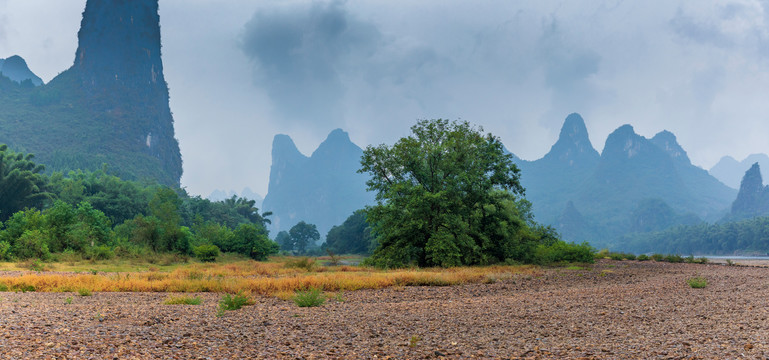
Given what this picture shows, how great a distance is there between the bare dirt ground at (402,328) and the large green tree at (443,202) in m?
15.0

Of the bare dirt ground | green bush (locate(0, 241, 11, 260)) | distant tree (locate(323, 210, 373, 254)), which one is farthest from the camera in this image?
distant tree (locate(323, 210, 373, 254))

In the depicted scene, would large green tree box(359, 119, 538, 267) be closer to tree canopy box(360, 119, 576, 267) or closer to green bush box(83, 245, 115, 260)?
tree canopy box(360, 119, 576, 267)

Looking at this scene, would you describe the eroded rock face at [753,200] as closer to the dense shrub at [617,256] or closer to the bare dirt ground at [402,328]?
the dense shrub at [617,256]

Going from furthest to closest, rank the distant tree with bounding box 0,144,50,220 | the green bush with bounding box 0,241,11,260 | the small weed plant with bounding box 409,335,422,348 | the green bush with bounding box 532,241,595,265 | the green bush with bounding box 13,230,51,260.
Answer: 1. the distant tree with bounding box 0,144,50,220
2. the green bush with bounding box 532,241,595,265
3. the green bush with bounding box 13,230,51,260
4. the green bush with bounding box 0,241,11,260
5. the small weed plant with bounding box 409,335,422,348

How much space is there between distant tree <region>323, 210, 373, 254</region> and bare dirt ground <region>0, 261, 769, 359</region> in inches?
3487

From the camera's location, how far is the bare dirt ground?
696 centimetres

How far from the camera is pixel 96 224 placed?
4328 centimetres

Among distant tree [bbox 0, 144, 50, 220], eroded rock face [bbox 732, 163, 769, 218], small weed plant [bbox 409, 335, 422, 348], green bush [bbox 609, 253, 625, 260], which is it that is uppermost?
eroded rock face [bbox 732, 163, 769, 218]

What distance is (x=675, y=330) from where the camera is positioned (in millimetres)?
8430

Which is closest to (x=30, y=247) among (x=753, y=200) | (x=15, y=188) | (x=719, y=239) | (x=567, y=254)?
(x=15, y=188)

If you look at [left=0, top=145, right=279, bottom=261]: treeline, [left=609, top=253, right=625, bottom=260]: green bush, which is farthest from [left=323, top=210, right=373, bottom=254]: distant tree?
[left=609, top=253, right=625, bottom=260]: green bush

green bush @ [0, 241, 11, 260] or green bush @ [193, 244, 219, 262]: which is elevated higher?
green bush @ [0, 241, 11, 260]

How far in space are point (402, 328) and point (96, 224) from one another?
44.4 metres

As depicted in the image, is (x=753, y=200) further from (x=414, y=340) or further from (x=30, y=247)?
(x=30, y=247)
